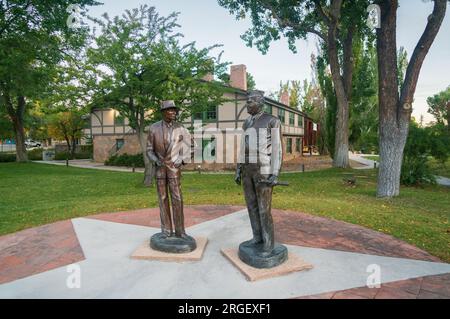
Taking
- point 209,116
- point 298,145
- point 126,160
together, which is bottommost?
point 126,160

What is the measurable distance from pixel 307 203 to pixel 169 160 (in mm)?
5190

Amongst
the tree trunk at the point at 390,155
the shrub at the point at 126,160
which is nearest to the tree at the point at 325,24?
the tree trunk at the point at 390,155

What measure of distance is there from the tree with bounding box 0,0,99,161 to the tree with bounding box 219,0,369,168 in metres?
9.25

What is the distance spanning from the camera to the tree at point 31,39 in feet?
54.2

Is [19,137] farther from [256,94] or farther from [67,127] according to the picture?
[256,94]

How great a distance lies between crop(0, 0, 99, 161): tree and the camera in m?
16.5

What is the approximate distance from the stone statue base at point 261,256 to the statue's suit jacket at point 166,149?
1591 millimetres

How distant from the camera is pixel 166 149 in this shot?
4.81m

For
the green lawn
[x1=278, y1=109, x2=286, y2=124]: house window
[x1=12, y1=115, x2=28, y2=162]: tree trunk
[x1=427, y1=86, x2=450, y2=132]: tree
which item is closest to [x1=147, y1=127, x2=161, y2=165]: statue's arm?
the green lawn

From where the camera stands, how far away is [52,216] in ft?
24.5

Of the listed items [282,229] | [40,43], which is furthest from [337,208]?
[40,43]

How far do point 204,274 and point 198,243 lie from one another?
1.05m

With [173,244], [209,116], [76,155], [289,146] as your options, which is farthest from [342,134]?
[76,155]
